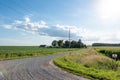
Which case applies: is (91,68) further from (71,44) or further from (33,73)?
(71,44)

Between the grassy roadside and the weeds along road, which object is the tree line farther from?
the weeds along road

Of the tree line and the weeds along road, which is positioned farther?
the tree line

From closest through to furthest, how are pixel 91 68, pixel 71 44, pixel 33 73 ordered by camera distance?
pixel 33 73, pixel 91 68, pixel 71 44

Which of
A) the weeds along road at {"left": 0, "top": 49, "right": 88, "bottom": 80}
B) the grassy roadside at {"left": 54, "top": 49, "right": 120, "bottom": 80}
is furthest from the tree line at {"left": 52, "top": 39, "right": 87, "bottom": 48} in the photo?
the weeds along road at {"left": 0, "top": 49, "right": 88, "bottom": 80}

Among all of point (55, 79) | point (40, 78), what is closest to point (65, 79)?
point (55, 79)

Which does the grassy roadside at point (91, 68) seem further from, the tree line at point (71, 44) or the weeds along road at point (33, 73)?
the tree line at point (71, 44)

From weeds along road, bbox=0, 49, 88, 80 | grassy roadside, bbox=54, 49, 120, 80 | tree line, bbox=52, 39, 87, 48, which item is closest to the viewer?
weeds along road, bbox=0, 49, 88, 80

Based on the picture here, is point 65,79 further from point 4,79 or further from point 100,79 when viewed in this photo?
point 4,79

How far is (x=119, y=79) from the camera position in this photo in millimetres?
13125

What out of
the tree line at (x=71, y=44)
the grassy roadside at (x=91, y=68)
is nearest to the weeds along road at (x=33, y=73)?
the grassy roadside at (x=91, y=68)

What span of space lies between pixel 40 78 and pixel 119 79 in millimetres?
5326

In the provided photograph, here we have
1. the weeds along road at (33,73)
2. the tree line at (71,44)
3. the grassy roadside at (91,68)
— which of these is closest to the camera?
the weeds along road at (33,73)

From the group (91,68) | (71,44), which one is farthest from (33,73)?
(71,44)

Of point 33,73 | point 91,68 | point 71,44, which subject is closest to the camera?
point 33,73
